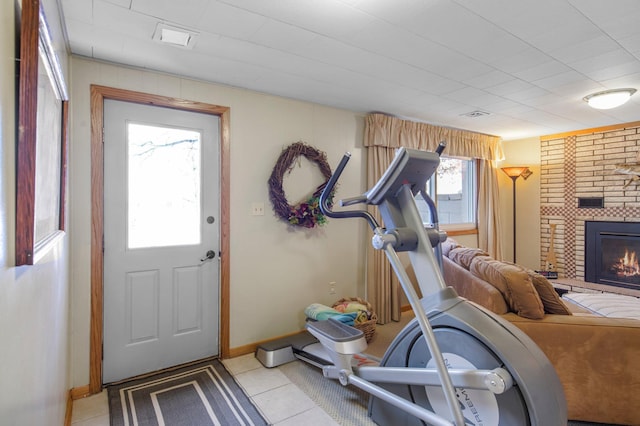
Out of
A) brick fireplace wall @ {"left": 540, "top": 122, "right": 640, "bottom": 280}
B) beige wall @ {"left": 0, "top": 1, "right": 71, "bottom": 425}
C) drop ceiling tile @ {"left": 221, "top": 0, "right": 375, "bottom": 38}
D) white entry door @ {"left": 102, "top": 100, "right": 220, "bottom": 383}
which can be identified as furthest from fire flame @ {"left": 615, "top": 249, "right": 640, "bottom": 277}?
beige wall @ {"left": 0, "top": 1, "right": 71, "bottom": 425}

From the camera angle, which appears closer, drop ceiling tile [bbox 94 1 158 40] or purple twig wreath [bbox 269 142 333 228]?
drop ceiling tile [bbox 94 1 158 40]

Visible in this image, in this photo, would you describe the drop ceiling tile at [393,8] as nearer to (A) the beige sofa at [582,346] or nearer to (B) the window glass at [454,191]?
(A) the beige sofa at [582,346]

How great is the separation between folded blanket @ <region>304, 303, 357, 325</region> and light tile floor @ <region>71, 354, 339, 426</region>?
0.56 meters

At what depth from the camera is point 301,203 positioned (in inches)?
130

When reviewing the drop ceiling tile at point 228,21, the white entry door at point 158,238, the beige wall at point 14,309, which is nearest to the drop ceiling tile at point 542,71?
the drop ceiling tile at point 228,21

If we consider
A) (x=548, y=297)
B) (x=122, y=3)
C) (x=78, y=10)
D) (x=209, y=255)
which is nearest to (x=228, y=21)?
(x=122, y=3)

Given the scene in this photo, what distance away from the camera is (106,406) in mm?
2244

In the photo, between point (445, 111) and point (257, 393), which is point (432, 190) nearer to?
point (445, 111)

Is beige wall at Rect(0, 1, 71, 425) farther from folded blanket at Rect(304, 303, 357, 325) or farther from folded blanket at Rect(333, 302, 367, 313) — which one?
folded blanket at Rect(333, 302, 367, 313)

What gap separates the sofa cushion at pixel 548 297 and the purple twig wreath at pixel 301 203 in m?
1.79

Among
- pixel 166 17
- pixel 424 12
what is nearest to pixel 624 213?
pixel 424 12

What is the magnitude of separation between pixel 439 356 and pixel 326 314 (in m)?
1.71

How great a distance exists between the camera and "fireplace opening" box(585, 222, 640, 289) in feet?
14.0

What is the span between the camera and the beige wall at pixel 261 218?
237 cm
